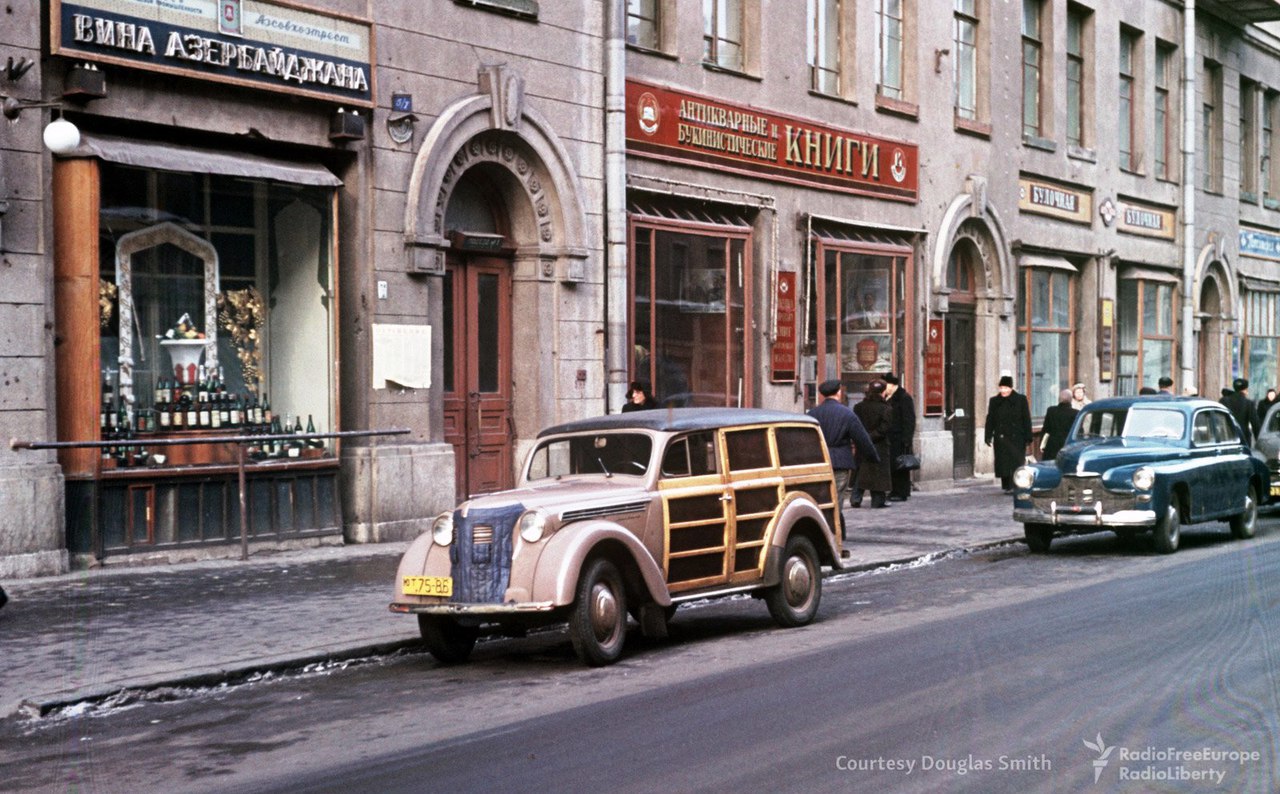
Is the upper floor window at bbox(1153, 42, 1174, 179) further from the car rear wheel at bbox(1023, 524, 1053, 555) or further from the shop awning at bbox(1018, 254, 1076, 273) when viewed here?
the car rear wheel at bbox(1023, 524, 1053, 555)

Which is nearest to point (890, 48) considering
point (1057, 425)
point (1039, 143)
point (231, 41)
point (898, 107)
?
point (898, 107)

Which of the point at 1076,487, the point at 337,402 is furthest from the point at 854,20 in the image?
the point at 337,402

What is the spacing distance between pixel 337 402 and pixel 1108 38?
72.2 feet

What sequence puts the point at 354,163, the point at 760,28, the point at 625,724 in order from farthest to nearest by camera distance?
the point at 760,28 < the point at 354,163 < the point at 625,724

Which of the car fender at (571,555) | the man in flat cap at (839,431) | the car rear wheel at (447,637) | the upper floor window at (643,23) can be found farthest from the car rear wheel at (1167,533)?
the car rear wheel at (447,637)

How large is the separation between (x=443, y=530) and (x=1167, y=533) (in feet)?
30.8

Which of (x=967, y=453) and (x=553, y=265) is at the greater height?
(x=553, y=265)

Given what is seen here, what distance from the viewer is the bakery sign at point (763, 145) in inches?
814

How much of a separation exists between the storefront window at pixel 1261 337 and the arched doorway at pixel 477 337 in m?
27.7

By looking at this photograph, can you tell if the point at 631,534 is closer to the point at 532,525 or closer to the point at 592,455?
the point at 532,525

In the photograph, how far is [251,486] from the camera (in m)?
15.7

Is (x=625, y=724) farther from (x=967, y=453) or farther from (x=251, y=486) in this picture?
(x=967, y=453)

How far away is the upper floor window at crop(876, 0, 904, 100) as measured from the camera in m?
25.9

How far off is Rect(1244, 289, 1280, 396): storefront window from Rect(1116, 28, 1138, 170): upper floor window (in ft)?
26.6
